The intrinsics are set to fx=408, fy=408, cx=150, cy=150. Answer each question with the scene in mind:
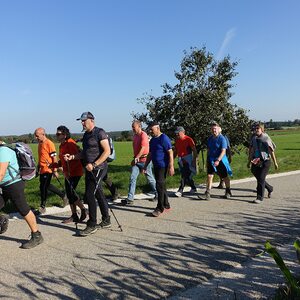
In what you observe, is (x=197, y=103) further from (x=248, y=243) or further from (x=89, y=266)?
(x=89, y=266)

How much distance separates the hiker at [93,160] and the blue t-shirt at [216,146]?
140 inches

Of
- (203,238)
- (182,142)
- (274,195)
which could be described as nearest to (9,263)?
(203,238)

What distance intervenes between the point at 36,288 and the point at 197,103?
12.8m

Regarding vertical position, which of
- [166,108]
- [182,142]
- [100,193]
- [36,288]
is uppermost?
[166,108]

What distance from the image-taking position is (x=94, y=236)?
6.20 meters

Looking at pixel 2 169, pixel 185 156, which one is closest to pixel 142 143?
pixel 185 156

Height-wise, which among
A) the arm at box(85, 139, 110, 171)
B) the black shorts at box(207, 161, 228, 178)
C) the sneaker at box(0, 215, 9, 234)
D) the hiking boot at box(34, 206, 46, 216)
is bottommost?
the hiking boot at box(34, 206, 46, 216)

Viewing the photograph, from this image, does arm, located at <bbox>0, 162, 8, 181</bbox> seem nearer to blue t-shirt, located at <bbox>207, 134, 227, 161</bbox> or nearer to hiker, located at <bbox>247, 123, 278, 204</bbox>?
blue t-shirt, located at <bbox>207, 134, 227, 161</bbox>

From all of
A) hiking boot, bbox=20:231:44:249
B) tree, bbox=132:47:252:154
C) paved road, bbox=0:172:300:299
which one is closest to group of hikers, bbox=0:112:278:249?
hiking boot, bbox=20:231:44:249

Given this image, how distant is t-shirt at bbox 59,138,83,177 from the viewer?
23.6 feet

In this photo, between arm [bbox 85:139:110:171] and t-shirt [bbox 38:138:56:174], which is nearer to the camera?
arm [bbox 85:139:110:171]

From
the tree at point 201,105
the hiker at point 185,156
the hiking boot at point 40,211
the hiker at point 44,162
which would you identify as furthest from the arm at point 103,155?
the tree at point 201,105

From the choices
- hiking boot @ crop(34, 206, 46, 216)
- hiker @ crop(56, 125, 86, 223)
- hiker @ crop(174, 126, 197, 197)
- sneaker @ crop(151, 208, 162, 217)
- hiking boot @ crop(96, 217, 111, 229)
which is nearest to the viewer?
hiking boot @ crop(96, 217, 111, 229)

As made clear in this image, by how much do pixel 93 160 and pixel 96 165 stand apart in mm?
166
